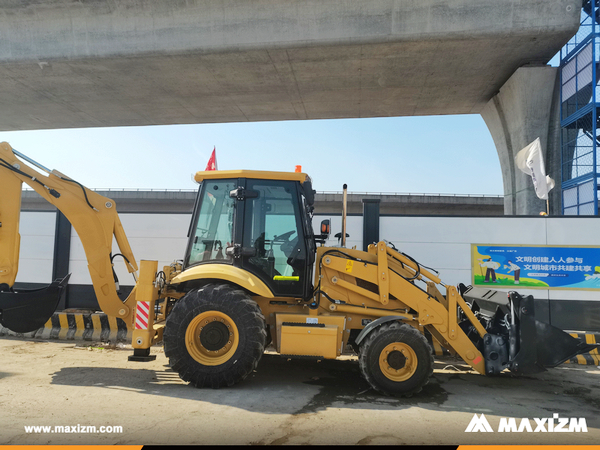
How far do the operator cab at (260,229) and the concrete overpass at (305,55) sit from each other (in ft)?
23.3

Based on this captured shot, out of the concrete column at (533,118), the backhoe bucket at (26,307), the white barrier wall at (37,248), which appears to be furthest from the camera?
the concrete column at (533,118)

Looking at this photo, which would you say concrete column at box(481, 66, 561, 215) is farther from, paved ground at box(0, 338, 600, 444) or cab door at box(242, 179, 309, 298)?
cab door at box(242, 179, 309, 298)

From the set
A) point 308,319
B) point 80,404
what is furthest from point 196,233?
point 80,404

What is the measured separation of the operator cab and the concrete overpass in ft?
23.3

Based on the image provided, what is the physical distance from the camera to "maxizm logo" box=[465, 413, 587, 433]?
155 inches

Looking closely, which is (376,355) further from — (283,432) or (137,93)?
(137,93)

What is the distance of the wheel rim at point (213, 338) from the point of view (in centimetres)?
495

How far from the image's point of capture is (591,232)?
8.20m

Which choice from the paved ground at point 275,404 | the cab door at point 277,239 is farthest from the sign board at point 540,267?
the cab door at point 277,239

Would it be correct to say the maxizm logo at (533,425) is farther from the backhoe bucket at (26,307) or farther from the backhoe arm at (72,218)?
the backhoe bucket at (26,307)

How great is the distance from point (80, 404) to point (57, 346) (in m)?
3.61

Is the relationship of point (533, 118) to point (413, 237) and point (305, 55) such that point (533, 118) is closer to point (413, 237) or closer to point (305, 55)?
point (413, 237)

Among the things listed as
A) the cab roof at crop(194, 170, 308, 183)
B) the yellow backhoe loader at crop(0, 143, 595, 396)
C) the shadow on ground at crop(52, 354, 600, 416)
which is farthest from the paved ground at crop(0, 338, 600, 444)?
the cab roof at crop(194, 170, 308, 183)

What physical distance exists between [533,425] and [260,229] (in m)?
3.71
